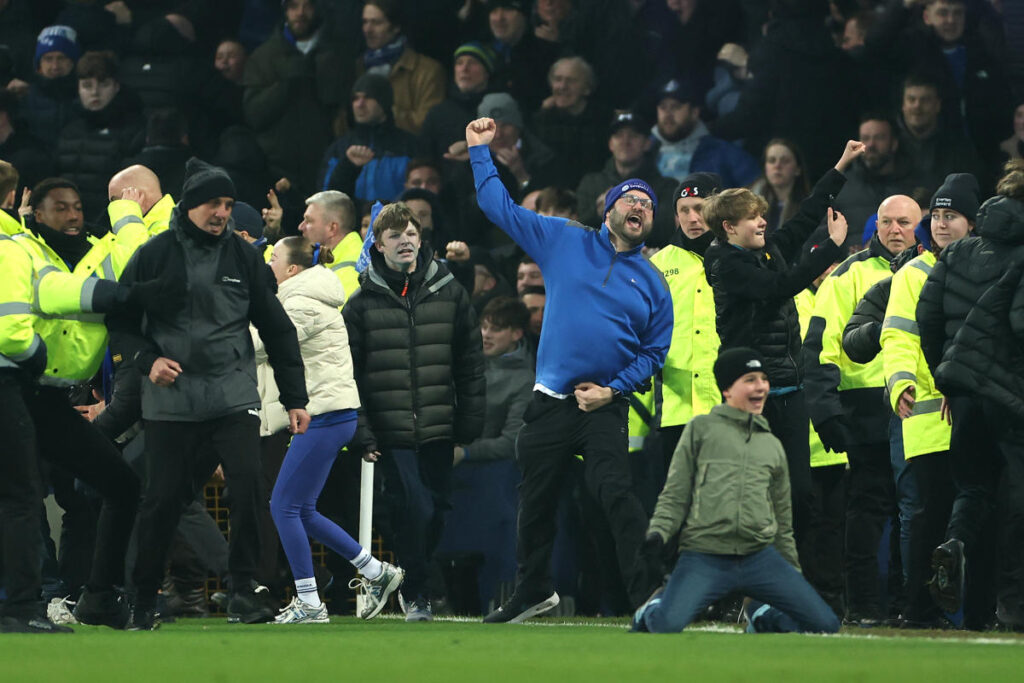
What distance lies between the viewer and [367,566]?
11727mm

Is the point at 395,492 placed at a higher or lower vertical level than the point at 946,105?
lower

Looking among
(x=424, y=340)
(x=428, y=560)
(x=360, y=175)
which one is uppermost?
(x=360, y=175)

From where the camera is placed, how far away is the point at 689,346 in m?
11.7

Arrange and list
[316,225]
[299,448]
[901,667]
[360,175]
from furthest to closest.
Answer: [360,175] < [316,225] < [299,448] < [901,667]

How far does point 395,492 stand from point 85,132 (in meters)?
7.49

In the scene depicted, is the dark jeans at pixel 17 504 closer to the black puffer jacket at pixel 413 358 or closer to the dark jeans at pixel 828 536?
the black puffer jacket at pixel 413 358

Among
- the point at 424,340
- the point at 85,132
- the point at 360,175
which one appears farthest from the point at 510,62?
the point at 424,340

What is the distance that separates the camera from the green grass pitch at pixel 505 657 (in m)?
7.29

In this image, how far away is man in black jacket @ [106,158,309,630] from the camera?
34.0ft

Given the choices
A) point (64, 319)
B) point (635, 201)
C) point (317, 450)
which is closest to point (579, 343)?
point (635, 201)

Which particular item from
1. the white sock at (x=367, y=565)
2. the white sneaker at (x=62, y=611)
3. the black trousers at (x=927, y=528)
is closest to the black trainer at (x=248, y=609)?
the white sock at (x=367, y=565)

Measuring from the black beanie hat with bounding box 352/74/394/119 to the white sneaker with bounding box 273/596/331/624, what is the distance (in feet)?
23.0

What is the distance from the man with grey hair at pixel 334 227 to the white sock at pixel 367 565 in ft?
8.28

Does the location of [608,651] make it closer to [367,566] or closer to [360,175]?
[367,566]
